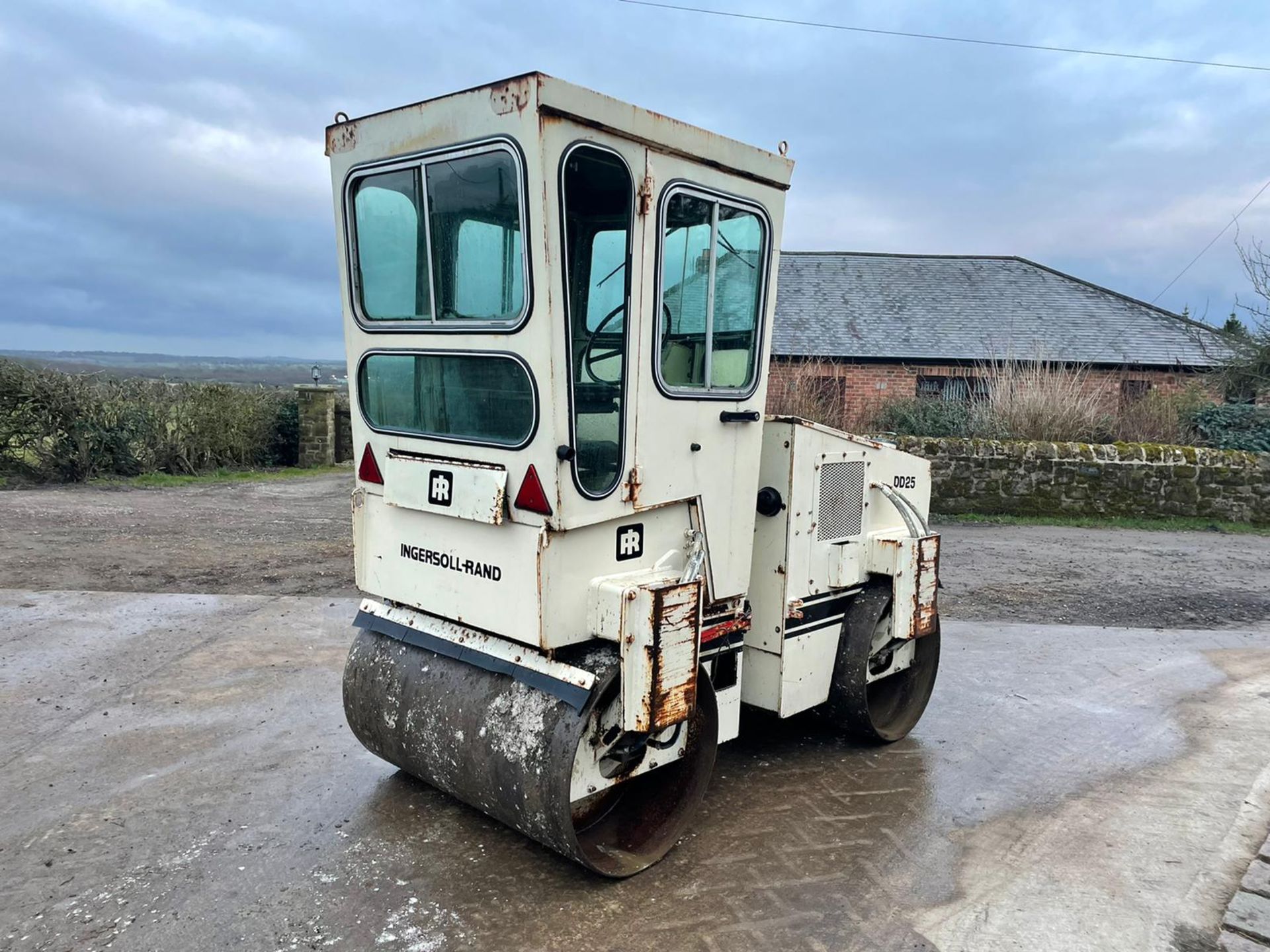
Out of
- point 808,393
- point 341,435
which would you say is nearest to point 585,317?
point 808,393

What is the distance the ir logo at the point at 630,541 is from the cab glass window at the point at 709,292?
22.8 inches

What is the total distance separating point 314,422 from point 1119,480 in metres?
13.1

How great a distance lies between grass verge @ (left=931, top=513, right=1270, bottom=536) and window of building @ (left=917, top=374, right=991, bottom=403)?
605 cm

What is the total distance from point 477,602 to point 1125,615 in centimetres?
652

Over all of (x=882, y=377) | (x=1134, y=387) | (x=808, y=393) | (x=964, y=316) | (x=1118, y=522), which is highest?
(x=964, y=316)

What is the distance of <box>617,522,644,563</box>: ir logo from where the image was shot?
3.48 meters

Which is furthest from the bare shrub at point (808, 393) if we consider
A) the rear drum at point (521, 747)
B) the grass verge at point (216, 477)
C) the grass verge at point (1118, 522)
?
the rear drum at point (521, 747)

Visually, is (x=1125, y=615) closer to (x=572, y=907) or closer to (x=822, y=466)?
(x=822, y=466)

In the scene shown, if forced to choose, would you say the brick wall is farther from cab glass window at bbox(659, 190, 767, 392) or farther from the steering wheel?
the steering wheel

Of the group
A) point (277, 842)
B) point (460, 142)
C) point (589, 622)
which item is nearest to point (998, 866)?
point (589, 622)

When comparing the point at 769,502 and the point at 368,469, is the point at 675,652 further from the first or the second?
the point at 368,469

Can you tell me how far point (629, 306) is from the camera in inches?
Result: 131

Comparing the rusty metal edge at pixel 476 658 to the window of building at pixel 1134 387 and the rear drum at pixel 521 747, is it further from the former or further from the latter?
the window of building at pixel 1134 387

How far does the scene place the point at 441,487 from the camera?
3.56 m
